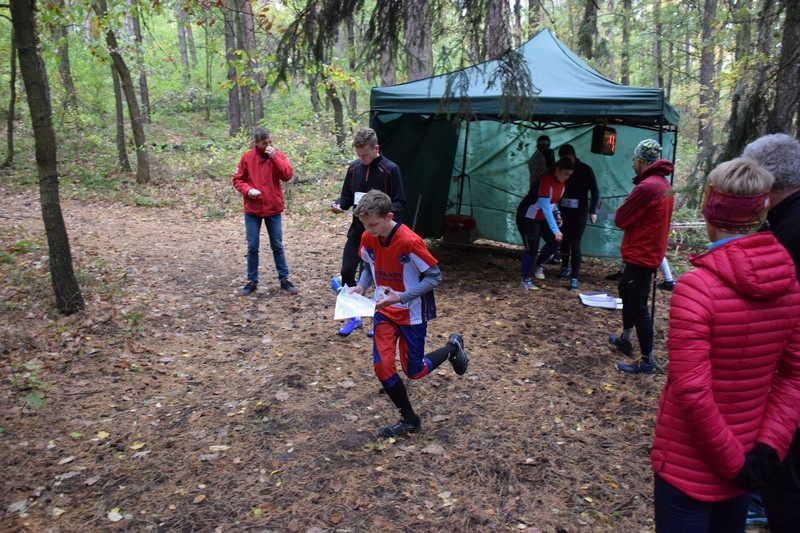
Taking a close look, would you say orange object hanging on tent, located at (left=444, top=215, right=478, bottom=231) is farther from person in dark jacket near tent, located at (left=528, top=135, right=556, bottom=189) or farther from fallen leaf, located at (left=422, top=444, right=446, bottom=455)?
fallen leaf, located at (left=422, top=444, right=446, bottom=455)

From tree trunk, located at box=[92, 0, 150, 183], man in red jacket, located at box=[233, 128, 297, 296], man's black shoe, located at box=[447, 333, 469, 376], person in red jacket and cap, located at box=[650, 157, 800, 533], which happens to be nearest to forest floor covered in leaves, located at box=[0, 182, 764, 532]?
man's black shoe, located at box=[447, 333, 469, 376]

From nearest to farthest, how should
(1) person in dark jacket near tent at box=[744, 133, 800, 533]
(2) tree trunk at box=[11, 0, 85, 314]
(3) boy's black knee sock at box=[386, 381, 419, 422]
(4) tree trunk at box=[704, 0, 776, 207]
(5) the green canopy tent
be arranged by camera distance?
(1) person in dark jacket near tent at box=[744, 133, 800, 533], (3) boy's black knee sock at box=[386, 381, 419, 422], (4) tree trunk at box=[704, 0, 776, 207], (2) tree trunk at box=[11, 0, 85, 314], (5) the green canopy tent

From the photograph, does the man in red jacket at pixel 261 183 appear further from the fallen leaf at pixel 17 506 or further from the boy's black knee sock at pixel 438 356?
the fallen leaf at pixel 17 506

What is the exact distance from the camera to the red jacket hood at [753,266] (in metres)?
1.56

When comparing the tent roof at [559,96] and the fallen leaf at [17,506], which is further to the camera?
the tent roof at [559,96]

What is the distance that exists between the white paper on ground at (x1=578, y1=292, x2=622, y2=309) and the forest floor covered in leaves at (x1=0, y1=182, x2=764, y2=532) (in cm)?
16

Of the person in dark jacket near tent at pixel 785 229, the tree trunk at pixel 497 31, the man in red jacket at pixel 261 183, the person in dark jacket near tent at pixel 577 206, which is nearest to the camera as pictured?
the person in dark jacket near tent at pixel 785 229

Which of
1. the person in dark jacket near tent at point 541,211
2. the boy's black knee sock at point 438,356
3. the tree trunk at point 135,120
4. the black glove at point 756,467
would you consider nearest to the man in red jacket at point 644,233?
the boy's black knee sock at point 438,356

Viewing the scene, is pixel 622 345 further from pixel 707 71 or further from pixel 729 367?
pixel 707 71

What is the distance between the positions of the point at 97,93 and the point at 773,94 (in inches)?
776

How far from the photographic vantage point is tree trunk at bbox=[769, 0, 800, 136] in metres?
4.02

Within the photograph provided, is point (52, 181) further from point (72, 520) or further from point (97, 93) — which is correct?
point (97, 93)

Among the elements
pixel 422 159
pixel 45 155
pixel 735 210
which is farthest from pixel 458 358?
pixel 422 159

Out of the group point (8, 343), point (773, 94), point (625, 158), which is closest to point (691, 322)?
point (773, 94)
